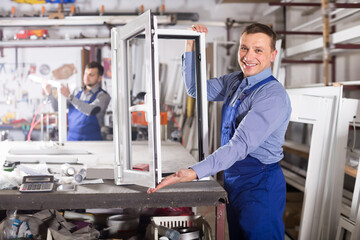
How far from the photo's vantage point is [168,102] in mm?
5992

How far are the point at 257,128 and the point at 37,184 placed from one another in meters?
0.99

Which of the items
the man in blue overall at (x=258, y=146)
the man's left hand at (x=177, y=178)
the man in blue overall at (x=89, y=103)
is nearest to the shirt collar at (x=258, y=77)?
the man in blue overall at (x=258, y=146)

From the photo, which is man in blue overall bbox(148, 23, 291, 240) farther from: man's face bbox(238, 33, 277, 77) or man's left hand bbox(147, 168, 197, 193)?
man's left hand bbox(147, 168, 197, 193)

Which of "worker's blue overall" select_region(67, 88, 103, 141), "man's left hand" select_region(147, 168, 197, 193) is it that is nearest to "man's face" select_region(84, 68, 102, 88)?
"worker's blue overall" select_region(67, 88, 103, 141)

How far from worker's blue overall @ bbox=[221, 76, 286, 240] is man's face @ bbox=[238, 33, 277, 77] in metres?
0.08

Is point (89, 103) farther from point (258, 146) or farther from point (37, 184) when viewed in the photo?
point (258, 146)

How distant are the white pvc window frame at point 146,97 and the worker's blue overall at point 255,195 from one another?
0.21m

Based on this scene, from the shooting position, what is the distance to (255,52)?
5.90 feet

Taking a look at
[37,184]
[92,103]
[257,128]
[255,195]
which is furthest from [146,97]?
[92,103]

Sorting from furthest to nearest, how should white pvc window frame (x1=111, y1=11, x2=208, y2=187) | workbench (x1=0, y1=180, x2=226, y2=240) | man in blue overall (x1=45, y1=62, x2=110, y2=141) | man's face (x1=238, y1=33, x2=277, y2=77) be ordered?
man in blue overall (x1=45, y1=62, x2=110, y2=141) < man's face (x1=238, y1=33, x2=277, y2=77) < workbench (x1=0, y1=180, x2=226, y2=240) < white pvc window frame (x1=111, y1=11, x2=208, y2=187)

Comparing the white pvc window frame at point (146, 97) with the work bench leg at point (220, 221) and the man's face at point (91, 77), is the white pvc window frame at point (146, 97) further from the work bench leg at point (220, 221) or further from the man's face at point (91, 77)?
A: the man's face at point (91, 77)

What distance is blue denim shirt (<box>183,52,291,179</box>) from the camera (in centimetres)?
153

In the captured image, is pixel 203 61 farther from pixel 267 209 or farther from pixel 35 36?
pixel 35 36

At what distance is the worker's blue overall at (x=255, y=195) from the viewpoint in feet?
5.74
